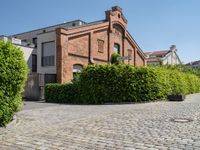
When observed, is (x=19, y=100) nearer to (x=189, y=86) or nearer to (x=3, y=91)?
(x=3, y=91)

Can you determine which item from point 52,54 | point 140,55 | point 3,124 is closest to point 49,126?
point 3,124

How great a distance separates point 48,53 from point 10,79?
63.4 feet

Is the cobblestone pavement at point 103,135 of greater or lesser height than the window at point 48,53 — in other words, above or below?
below

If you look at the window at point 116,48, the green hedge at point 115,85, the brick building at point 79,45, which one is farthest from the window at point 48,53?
the window at point 116,48

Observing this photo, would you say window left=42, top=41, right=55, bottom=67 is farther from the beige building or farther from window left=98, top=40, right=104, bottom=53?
the beige building

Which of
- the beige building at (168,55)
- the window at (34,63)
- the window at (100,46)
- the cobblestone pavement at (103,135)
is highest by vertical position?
the beige building at (168,55)

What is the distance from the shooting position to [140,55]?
42.4 metres

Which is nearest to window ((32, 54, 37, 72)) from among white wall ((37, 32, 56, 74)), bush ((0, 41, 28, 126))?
white wall ((37, 32, 56, 74))

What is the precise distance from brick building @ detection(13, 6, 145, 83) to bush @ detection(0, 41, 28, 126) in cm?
1681

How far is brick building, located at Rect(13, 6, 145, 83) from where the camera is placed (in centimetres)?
2681

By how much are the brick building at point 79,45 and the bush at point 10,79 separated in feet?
55.1

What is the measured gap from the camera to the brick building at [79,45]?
88.0ft

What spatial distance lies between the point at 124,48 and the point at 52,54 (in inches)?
515

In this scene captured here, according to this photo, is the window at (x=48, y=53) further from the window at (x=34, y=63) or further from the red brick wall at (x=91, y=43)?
the window at (x=34, y=63)
